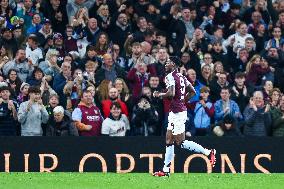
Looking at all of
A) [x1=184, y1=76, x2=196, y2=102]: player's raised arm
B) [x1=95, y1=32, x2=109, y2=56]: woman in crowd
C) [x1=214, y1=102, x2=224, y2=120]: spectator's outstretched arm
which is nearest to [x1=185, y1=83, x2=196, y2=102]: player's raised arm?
[x1=184, y1=76, x2=196, y2=102]: player's raised arm

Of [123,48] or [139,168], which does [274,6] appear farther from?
[139,168]

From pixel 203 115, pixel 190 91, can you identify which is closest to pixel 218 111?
pixel 203 115

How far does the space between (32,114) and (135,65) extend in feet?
11.3

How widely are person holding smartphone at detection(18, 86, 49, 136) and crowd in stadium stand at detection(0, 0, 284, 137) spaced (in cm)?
2

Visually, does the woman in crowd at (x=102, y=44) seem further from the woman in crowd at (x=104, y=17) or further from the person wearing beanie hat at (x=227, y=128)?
the person wearing beanie hat at (x=227, y=128)

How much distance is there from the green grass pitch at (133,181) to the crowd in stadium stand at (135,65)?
227 centimetres

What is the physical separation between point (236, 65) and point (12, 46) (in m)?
5.54

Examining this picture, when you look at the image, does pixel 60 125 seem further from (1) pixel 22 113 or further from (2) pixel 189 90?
(2) pixel 189 90

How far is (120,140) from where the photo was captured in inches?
903

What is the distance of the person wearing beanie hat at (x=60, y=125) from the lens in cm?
2316

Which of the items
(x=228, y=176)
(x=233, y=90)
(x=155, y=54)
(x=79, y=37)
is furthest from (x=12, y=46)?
(x=228, y=176)

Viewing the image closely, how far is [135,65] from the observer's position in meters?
25.6

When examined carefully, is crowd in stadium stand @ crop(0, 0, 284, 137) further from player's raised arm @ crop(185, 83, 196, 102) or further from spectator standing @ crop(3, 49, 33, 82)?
player's raised arm @ crop(185, 83, 196, 102)

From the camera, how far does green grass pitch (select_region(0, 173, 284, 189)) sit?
730 inches
